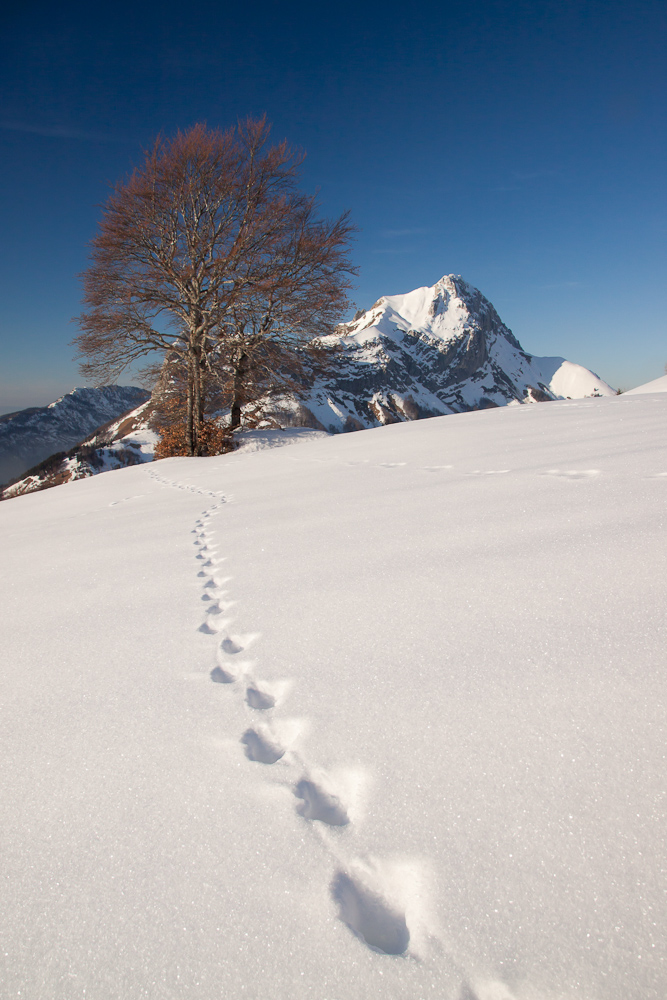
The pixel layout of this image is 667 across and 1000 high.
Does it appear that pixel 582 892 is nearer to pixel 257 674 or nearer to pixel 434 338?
pixel 257 674

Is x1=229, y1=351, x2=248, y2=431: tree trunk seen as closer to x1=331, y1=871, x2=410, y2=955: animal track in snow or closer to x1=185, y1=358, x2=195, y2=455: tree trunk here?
x1=185, y1=358, x2=195, y2=455: tree trunk

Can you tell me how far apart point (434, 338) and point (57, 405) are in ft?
468

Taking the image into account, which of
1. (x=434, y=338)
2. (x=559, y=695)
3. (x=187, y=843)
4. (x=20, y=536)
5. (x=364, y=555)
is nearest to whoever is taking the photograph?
(x=187, y=843)

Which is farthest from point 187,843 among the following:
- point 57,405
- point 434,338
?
point 57,405

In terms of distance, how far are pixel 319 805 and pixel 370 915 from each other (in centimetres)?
21

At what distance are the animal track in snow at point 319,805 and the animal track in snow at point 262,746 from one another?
0.36 feet

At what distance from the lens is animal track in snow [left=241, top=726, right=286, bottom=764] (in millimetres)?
1079

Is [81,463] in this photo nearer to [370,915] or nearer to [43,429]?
[370,915]

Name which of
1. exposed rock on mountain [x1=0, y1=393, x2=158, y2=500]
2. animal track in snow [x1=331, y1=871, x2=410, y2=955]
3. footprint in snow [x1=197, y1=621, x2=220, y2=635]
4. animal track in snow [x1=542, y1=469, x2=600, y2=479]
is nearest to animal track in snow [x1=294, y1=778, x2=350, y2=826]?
animal track in snow [x1=331, y1=871, x2=410, y2=955]

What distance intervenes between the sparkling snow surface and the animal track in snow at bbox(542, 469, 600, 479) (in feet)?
2.11

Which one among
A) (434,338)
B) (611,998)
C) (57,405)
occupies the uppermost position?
(434,338)

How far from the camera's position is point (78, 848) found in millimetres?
882

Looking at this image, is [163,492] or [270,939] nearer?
[270,939]

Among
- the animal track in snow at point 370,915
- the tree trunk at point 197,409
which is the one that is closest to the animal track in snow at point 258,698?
the animal track in snow at point 370,915
